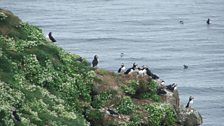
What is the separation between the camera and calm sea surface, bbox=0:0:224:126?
7288cm

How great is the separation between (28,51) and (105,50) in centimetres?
5252

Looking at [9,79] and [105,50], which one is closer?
[9,79]

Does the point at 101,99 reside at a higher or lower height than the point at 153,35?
lower

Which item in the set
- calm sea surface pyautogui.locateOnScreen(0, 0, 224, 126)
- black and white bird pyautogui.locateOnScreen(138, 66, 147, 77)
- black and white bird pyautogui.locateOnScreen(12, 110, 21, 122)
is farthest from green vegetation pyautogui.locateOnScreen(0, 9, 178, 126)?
calm sea surface pyautogui.locateOnScreen(0, 0, 224, 126)

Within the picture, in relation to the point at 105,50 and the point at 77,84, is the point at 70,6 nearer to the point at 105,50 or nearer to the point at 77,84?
the point at 105,50

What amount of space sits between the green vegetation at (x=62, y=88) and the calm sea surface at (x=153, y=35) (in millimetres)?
24147

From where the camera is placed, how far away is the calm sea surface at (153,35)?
2869 inches

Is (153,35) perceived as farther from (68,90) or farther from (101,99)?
(68,90)

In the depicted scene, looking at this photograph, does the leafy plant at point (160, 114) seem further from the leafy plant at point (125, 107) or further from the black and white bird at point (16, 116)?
the black and white bird at point (16, 116)

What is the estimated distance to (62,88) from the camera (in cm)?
3359

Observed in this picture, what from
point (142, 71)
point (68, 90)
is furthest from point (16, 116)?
point (142, 71)

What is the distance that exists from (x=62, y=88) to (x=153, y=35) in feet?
215

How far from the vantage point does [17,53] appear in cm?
3325

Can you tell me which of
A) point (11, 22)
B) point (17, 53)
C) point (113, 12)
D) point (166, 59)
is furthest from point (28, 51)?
point (113, 12)
